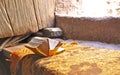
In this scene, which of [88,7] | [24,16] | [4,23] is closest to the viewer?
[4,23]

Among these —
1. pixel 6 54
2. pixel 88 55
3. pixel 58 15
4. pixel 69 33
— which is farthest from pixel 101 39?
pixel 6 54

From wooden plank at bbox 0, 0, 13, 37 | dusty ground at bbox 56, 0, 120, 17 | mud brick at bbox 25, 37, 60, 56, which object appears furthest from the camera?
dusty ground at bbox 56, 0, 120, 17

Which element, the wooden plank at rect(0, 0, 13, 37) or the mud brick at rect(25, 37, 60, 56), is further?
the wooden plank at rect(0, 0, 13, 37)

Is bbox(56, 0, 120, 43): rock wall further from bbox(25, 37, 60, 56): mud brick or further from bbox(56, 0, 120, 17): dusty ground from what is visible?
bbox(25, 37, 60, 56): mud brick

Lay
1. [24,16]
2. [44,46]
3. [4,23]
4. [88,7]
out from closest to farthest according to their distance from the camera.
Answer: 1. [44,46]
2. [4,23]
3. [24,16]
4. [88,7]

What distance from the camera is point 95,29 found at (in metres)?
2.19

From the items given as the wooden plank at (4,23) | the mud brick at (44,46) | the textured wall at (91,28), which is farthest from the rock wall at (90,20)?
the mud brick at (44,46)

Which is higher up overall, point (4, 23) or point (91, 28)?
point (4, 23)

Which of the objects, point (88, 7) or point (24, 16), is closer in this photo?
→ point (24, 16)

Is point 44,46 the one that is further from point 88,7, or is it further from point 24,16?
point 88,7

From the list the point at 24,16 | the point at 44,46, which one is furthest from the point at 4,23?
the point at 44,46

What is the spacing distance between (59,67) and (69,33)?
1242mm

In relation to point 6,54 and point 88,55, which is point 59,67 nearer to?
point 88,55

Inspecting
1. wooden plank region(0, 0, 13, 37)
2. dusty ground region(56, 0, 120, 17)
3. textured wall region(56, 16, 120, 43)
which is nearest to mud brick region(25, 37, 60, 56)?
wooden plank region(0, 0, 13, 37)
